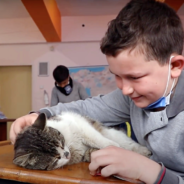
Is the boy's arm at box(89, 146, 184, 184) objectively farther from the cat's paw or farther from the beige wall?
the beige wall

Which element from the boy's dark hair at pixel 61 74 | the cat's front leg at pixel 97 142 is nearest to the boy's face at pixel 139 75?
the cat's front leg at pixel 97 142

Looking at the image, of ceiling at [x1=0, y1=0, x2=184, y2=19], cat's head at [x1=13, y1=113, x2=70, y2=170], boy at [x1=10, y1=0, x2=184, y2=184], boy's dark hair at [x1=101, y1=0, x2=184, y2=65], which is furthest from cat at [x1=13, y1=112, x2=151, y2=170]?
ceiling at [x1=0, y1=0, x2=184, y2=19]

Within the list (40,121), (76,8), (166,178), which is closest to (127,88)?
(166,178)

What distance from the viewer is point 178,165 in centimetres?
78

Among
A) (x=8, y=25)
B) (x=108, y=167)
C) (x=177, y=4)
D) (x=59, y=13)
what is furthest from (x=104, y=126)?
(x=8, y=25)

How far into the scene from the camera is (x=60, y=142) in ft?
3.36

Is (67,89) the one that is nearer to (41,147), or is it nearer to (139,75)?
(41,147)

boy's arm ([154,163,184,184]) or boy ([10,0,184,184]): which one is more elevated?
boy ([10,0,184,184])

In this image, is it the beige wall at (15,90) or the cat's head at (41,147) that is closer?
the cat's head at (41,147)

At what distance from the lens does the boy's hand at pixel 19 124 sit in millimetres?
1004

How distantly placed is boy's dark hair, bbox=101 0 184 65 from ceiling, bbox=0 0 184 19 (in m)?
3.76

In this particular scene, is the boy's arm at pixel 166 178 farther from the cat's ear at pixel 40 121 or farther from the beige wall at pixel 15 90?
the beige wall at pixel 15 90

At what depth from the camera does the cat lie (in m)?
0.85

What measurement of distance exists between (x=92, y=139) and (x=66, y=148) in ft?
0.46
